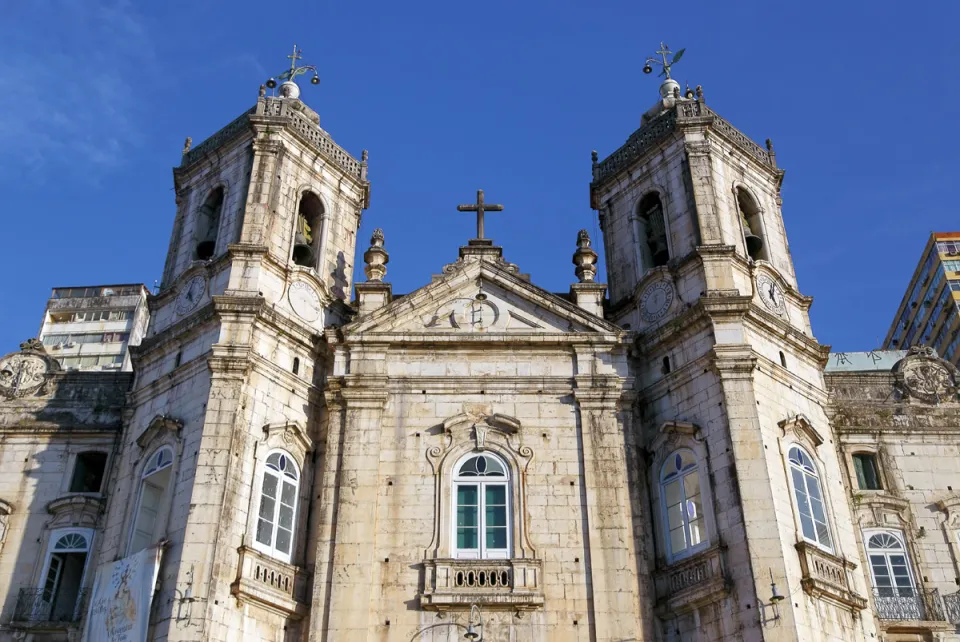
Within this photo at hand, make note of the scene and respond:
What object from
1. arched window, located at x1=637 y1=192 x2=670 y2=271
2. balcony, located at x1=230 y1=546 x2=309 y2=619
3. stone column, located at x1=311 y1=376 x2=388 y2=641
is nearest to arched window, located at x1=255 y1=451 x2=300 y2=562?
balcony, located at x1=230 y1=546 x2=309 y2=619

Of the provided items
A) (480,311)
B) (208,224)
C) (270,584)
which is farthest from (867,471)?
(208,224)

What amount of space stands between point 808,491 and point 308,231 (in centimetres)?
1387

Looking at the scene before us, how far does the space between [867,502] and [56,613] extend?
18.5 metres

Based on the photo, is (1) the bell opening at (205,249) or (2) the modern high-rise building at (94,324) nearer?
(1) the bell opening at (205,249)

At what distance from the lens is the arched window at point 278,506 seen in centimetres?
2036

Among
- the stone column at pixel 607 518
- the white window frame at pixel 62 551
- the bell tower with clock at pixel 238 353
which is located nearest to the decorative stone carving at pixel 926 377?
the stone column at pixel 607 518

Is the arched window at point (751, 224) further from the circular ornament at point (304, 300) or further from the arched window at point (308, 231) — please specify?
the arched window at point (308, 231)

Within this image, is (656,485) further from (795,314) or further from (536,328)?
(795,314)

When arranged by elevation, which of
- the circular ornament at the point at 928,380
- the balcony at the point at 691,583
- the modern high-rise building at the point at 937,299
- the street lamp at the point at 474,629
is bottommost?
the street lamp at the point at 474,629

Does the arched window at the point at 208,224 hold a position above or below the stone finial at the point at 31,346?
above

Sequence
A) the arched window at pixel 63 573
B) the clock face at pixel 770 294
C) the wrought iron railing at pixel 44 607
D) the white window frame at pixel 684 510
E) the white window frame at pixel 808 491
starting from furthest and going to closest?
1. the clock face at pixel 770 294
2. the arched window at pixel 63 573
3. the wrought iron railing at pixel 44 607
4. the white window frame at pixel 684 510
5. the white window frame at pixel 808 491

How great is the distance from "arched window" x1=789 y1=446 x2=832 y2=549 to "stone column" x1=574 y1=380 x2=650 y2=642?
341 centimetres

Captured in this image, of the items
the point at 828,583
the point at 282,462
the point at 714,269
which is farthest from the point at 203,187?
the point at 828,583

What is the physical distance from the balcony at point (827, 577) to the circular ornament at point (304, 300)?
1203 centimetres
